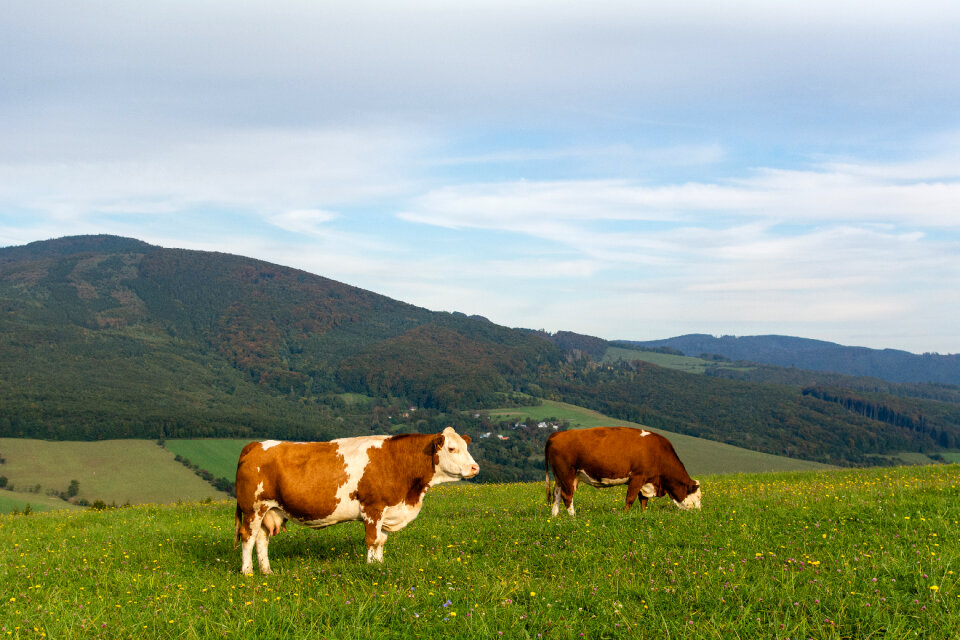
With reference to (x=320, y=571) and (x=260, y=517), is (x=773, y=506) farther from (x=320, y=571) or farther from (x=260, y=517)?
(x=260, y=517)

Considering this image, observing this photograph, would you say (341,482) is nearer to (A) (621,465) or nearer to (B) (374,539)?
(B) (374,539)

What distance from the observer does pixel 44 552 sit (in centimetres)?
1317

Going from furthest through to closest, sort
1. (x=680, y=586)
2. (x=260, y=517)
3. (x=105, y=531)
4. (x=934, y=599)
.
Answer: (x=105, y=531) < (x=260, y=517) < (x=680, y=586) < (x=934, y=599)

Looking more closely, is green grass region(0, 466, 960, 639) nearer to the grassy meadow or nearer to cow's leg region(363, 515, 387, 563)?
cow's leg region(363, 515, 387, 563)

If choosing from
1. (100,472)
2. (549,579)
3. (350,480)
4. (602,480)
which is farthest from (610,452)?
(100,472)

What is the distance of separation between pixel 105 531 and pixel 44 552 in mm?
3514

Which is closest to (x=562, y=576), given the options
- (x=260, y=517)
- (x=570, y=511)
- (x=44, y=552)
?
(x=260, y=517)

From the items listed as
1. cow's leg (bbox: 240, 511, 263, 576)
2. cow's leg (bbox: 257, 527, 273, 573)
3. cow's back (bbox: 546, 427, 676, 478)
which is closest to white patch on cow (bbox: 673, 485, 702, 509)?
cow's back (bbox: 546, 427, 676, 478)

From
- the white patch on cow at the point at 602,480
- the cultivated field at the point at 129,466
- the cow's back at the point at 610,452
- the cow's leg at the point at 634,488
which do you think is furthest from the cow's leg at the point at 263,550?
the cultivated field at the point at 129,466

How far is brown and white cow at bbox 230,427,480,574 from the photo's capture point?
10.9 metres

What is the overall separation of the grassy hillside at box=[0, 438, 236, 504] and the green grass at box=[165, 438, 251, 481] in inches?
185

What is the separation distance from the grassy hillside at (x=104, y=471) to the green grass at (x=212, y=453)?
4691 mm

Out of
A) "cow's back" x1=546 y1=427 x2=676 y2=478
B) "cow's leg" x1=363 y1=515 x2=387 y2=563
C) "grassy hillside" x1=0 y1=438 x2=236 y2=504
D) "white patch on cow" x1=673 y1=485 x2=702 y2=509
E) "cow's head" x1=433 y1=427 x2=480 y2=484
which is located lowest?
"grassy hillside" x1=0 y1=438 x2=236 y2=504

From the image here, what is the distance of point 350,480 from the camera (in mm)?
11039
